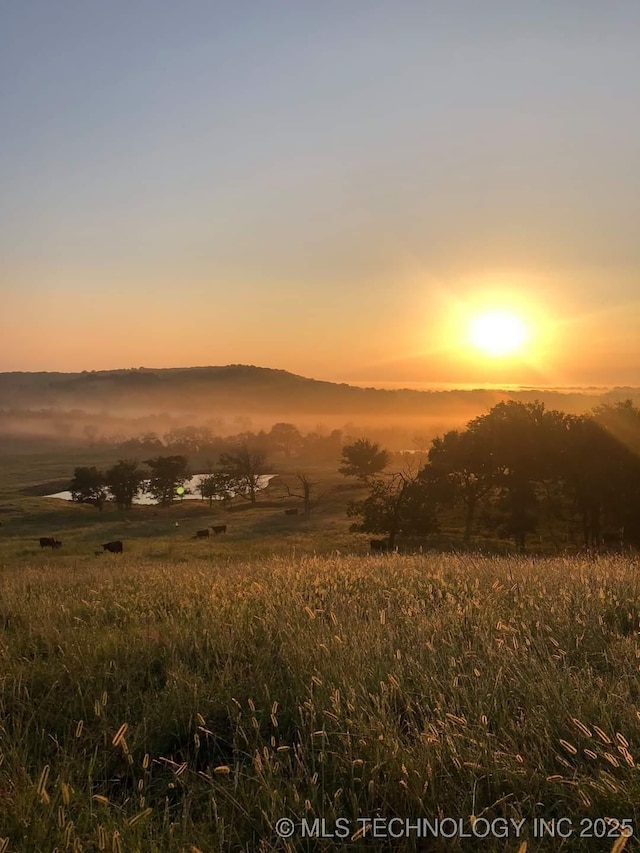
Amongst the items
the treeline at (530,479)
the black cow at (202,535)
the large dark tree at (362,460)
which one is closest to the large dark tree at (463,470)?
the treeline at (530,479)

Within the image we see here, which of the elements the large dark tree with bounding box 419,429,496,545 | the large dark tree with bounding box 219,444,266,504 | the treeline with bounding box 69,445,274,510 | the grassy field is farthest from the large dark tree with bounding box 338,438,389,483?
the grassy field

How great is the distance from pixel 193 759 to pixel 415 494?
45040 mm

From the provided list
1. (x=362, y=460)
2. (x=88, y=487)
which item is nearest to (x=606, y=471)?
(x=362, y=460)

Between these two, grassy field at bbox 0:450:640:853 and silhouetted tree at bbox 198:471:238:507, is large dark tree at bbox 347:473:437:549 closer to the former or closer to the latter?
grassy field at bbox 0:450:640:853

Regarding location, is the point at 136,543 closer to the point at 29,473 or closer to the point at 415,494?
the point at 415,494

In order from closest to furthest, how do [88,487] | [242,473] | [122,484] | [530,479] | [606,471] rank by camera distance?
[606,471] → [530,479] → [122,484] → [88,487] → [242,473]

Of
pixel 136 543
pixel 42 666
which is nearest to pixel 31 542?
pixel 136 543

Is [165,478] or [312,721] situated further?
[165,478]

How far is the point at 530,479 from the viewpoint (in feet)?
155

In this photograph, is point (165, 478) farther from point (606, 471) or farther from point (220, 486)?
point (606, 471)

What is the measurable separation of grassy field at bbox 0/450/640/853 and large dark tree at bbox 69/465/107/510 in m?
90.8

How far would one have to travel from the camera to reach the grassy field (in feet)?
9.17

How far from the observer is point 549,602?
239 inches

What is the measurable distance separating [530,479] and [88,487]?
2721 inches
